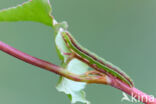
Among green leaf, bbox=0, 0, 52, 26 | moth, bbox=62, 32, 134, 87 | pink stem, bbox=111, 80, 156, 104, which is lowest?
pink stem, bbox=111, 80, 156, 104

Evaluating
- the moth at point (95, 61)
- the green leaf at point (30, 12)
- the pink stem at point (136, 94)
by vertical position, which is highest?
the green leaf at point (30, 12)

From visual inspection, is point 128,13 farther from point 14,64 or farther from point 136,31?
point 14,64

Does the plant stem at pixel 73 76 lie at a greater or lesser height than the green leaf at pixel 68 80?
lesser

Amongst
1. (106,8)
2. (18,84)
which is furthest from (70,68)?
(106,8)

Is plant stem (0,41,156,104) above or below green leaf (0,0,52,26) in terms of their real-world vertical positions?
below

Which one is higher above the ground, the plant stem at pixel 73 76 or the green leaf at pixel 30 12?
the green leaf at pixel 30 12
